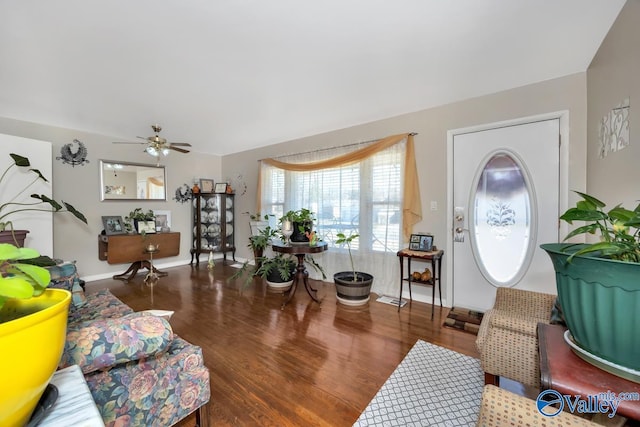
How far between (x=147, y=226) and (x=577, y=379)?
508 centimetres

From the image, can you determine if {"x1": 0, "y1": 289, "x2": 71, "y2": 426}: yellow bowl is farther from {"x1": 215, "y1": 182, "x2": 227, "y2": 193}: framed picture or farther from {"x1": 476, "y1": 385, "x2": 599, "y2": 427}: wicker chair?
{"x1": 215, "y1": 182, "x2": 227, "y2": 193}: framed picture

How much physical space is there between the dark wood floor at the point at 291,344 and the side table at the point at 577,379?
3.51 ft

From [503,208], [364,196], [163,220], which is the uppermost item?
[364,196]

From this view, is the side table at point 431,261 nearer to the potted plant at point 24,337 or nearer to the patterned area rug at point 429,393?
the patterned area rug at point 429,393

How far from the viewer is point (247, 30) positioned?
1756mm

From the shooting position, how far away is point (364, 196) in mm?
3510

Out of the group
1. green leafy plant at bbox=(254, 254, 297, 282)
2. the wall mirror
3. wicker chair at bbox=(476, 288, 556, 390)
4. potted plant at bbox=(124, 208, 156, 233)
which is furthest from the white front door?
the wall mirror

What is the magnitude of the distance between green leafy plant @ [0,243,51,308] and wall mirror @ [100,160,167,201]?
464 cm

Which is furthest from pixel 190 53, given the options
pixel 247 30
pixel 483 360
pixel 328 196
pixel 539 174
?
pixel 539 174

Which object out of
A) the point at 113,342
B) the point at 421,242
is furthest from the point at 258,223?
the point at 113,342

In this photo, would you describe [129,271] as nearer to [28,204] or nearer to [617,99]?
[28,204]

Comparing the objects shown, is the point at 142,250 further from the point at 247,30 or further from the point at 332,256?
the point at 247,30

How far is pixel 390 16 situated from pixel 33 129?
15.6ft

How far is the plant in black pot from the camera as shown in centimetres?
343
